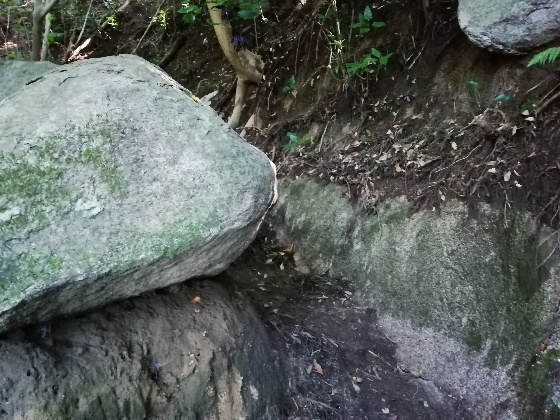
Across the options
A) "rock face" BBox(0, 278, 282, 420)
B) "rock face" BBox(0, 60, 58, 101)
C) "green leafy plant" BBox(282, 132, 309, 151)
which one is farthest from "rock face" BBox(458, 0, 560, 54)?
"rock face" BBox(0, 60, 58, 101)

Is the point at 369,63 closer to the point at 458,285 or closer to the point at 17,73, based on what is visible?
the point at 458,285

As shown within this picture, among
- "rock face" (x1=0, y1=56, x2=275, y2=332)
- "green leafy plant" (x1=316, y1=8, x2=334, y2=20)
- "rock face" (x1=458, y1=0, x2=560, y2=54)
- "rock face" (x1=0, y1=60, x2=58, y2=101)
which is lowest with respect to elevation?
"rock face" (x1=0, y1=60, x2=58, y2=101)

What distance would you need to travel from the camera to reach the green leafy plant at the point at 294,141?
5.66m

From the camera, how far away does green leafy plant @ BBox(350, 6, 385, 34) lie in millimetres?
5148

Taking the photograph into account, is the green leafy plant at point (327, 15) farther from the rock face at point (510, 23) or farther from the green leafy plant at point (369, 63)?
the rock face at point (510, 23)

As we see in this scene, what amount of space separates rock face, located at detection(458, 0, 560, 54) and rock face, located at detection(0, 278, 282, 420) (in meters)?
3.05

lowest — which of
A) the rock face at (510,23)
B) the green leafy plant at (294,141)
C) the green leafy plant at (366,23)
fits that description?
the green leafy plant at (294,141)

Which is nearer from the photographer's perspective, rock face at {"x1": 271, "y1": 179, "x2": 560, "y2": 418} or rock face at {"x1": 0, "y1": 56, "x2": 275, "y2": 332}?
rock face at {"x1": 0, "y1": 56, "x2": 275, "y2": 332}

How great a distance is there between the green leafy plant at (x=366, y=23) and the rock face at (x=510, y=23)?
3.61ft

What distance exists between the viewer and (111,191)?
2.54m

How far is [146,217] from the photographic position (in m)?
2.54

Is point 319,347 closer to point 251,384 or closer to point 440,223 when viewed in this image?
point 251,384

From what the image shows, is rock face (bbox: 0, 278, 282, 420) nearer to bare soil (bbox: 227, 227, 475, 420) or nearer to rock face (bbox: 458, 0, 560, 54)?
bare soil (bbox: 227, 227, 475, 420)

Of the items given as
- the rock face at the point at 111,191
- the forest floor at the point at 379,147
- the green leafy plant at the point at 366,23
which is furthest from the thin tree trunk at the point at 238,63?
the rock face at the point at 111,191
